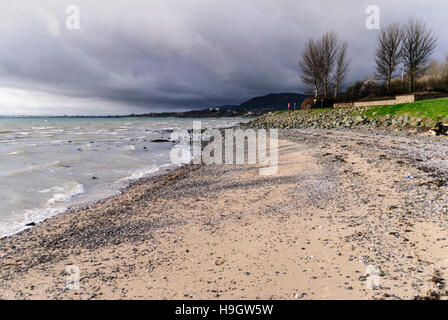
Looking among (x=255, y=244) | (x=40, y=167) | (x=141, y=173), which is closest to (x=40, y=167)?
(x=40, y=167)

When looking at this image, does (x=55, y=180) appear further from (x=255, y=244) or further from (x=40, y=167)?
(x=255, y=244)

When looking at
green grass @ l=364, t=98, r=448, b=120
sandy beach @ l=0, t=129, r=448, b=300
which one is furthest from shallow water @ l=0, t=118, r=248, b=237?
green grass @ l=364, t=98, r=448, b=120

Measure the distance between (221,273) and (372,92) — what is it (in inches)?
1944

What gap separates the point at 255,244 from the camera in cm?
443

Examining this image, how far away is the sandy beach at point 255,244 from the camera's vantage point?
3271 millimetres

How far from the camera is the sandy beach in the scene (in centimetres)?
327

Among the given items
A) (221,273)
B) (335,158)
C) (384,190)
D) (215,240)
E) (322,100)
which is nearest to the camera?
(221,273)

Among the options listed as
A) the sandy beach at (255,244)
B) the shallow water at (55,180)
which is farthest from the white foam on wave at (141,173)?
the sandy beach at (255,244)

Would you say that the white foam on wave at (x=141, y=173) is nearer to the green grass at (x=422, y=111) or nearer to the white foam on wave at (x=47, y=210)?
the white foam on wave at (x=47, y=210)

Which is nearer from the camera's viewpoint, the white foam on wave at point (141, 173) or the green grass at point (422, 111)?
the white foam on wave at point (141, 173)

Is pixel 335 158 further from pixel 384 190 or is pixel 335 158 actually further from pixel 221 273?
pixel 221 273

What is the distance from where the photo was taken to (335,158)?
1073 cm

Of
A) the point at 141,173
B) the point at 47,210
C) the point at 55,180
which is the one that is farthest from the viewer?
the point at 141,173
